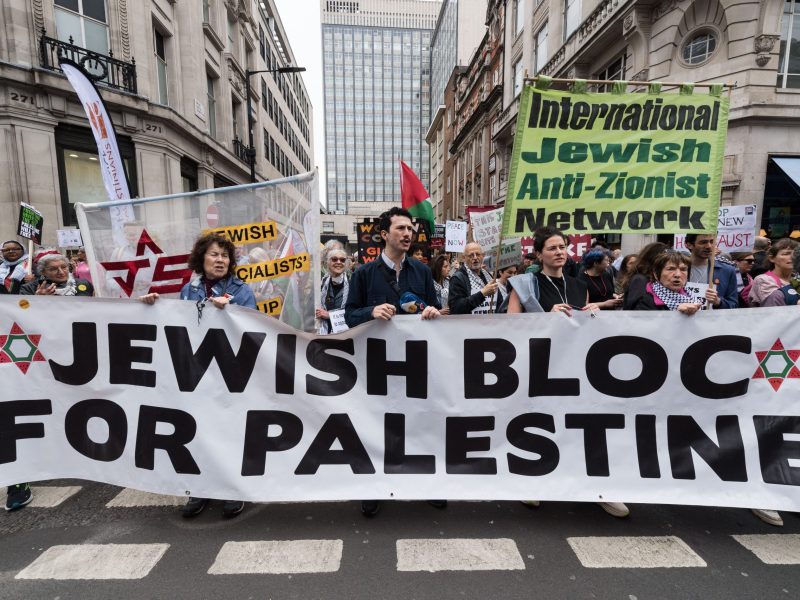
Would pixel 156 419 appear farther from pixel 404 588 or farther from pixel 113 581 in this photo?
pixel 404 588

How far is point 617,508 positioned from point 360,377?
190cm

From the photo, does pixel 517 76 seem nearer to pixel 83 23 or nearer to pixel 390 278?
pixel 83 23

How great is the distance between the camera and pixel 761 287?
3.34 meters

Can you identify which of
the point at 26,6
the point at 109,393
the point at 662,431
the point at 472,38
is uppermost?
the point at 472,38

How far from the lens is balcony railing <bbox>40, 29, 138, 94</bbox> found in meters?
10.5

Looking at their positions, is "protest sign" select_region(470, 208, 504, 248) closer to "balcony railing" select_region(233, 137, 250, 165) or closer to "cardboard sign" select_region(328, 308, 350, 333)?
"cardboard sign" select_region(328, 308, 350, 333)

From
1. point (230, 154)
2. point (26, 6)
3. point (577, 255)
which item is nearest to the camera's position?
point (577, 255)

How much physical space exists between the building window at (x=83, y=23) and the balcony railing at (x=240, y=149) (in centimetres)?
847

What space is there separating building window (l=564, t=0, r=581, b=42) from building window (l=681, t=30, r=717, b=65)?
593 centimetres

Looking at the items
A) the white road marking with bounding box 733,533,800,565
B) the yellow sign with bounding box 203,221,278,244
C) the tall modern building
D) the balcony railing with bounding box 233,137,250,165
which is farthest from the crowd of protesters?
the tall modern building

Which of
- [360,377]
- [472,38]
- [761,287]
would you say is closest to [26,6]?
[360,377]

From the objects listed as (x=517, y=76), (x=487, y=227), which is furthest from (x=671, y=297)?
(x=517, y=76)

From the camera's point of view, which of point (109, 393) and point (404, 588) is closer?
point (404, 588)

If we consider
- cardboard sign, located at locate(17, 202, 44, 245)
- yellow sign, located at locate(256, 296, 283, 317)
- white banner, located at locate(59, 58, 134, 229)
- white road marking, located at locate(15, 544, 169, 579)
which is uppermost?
white banner, located at locate(59, 58, 134, 229)
